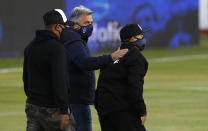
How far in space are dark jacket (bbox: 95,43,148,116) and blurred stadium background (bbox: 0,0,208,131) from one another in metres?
4.27

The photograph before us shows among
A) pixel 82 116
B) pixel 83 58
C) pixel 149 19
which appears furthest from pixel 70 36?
pixel 149 19

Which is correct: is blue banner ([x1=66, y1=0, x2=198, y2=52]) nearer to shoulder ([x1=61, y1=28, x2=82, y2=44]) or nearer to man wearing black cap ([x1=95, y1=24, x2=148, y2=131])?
shoulder ([x1=61, y1=28, x2=82, y2=44])

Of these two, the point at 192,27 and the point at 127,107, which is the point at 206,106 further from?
the point at 192,27

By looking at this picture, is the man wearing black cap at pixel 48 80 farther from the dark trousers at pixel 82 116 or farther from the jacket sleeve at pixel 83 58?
the dark trousers at pixel 82 116

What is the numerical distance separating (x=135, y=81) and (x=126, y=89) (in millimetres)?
204

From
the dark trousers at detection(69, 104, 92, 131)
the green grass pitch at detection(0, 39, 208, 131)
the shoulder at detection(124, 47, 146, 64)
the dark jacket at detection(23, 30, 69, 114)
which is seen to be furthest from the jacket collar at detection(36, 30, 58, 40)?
the green grass pitch at detection(0, 39, 208, 131)

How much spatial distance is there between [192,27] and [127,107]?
110 ft

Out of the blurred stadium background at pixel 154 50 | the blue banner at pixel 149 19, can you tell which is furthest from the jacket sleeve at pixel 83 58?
the blue banner at pixel 149 19

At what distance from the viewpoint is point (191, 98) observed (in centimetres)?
1625

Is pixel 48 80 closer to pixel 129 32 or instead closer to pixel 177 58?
pixel 129 32

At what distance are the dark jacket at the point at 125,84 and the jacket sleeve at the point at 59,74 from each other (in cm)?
87

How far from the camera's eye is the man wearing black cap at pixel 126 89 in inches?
301

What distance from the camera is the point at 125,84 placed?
306 inches

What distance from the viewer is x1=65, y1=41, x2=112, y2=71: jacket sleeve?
800 centimetres
